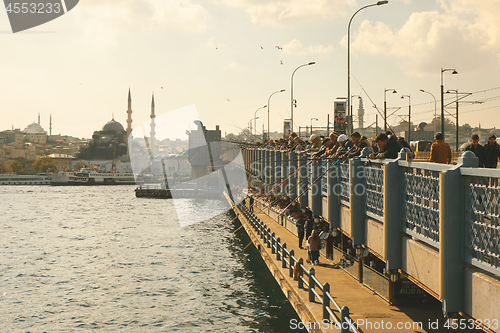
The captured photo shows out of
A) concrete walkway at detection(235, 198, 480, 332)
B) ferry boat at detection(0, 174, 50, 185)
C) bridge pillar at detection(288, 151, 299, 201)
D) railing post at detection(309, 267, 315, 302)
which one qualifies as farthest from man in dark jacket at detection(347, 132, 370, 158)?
ferry boat at detection(0, 174, 50, 185)

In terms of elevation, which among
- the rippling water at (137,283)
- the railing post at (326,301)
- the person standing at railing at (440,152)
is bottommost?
the rippling water at (137,283)

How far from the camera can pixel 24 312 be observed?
25.0 metres

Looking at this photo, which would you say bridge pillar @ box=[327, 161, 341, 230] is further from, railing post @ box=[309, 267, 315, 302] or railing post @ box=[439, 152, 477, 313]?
railing post @ box=[439, 152, 477, 313]

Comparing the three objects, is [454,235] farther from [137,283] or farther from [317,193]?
[137,283]

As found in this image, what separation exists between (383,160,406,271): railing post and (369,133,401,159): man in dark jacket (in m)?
1.04

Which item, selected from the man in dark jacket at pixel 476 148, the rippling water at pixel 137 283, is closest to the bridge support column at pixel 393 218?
the man in dark jacket at pixel 476 148

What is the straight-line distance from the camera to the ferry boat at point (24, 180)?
178 metres

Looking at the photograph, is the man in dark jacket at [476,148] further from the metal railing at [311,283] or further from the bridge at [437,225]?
the metal railing at [311,283]

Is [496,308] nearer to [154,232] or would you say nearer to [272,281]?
[272,281]

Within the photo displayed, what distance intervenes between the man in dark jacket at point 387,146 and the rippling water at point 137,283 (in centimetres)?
1071

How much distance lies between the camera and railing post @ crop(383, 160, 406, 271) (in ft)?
33.8

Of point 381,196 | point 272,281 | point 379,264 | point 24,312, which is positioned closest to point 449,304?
point 381,196

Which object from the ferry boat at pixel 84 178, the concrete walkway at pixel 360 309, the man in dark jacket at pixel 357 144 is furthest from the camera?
the ferry boat at pixel 84 178

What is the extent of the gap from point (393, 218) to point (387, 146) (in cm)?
212
